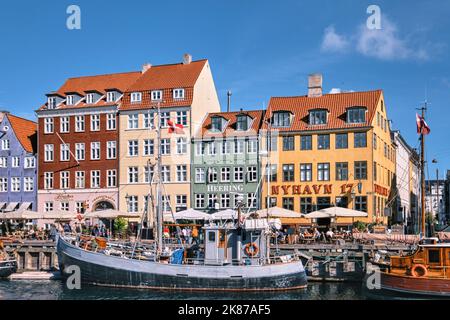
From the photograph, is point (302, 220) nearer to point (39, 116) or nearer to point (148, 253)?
point (148, 253)

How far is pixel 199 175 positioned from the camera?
5797cm

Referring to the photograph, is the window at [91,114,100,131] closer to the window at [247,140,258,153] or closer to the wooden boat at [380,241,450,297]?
the window at [247,140,258,153]

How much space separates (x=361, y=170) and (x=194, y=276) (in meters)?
22.8

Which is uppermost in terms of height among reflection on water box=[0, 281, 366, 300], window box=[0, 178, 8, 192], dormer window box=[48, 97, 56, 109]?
dormer window box=[48, 97, 56, 109]

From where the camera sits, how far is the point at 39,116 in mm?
63375

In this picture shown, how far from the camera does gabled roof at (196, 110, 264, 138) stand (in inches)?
2245

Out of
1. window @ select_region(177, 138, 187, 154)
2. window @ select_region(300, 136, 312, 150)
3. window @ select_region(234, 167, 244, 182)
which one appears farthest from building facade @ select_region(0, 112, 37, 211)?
window @ select_region(300, 136, 312, 150)

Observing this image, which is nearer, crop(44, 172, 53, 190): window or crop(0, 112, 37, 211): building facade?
crop(44, 172, 53, 190): window

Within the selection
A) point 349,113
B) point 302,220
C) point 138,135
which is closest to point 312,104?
point 349,113

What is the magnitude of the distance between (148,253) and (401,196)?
42.4m

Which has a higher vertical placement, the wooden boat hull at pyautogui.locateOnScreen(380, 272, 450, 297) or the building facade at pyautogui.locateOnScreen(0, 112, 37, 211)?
the building facade at pyautogui.locateOnScreen(0, 112, 37, 211)

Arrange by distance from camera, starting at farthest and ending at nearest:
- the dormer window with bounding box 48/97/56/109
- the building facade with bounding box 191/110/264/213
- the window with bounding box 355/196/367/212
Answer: the dormer window with bounding box 48/97/56/109, the building facade with bounding box 191/110/264/213, the window with bounding box 355/196/367/212

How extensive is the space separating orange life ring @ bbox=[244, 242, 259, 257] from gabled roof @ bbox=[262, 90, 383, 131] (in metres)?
21.1

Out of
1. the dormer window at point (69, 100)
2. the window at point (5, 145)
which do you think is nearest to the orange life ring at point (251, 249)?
the dormer window at point (69, 100)
